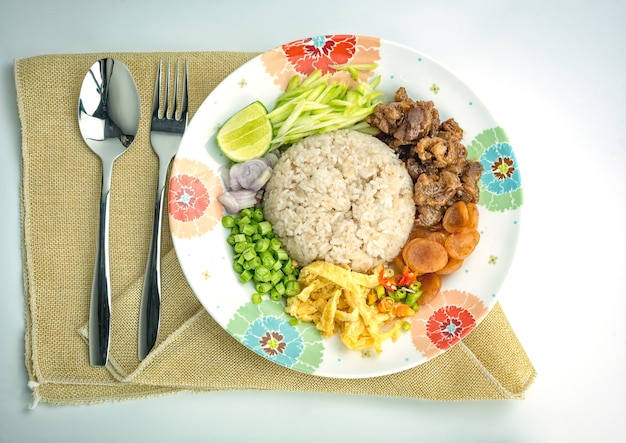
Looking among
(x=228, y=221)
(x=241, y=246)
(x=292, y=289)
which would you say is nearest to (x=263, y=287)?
(x=292, y=289)

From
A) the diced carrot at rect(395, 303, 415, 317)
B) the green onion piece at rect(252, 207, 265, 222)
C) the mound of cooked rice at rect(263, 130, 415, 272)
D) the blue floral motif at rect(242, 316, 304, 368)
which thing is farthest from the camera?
the green onion piece at rect(252, 207, 265, 222)

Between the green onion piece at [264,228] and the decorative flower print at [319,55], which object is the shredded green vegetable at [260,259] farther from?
the decorative flower print at [319,55]

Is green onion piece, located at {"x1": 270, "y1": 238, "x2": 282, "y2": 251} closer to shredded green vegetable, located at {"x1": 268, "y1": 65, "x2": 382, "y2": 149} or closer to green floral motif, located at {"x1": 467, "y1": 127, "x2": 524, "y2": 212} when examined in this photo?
shredded green vegetable, located at {"x1": 268, "y1": 65, "x2": 382, "y2": 149}

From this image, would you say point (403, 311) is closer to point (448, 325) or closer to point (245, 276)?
point (448, 325)

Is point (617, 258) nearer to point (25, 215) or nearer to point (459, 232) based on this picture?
point (459, 232)

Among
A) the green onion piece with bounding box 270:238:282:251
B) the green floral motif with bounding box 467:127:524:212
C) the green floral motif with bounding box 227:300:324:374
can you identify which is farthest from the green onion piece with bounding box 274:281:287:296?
the green floral motif with bounding box 467:127:524:212

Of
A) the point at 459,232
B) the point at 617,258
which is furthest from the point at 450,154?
the point at 617,258
